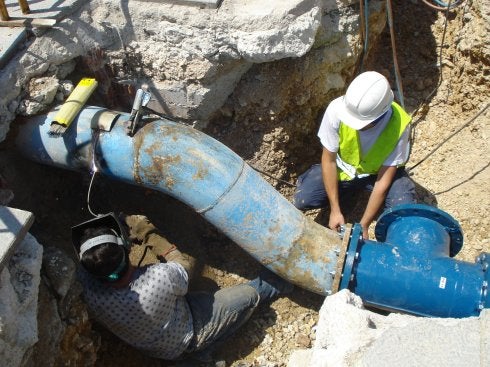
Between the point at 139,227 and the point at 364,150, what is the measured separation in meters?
1.62

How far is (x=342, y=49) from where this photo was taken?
3.51 metres

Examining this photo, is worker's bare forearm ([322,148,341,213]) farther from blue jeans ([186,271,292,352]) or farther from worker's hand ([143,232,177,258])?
worker's hand ([143,232,177,258])

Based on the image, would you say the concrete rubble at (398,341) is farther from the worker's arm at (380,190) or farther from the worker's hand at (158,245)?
the worker's hand at (158,245)

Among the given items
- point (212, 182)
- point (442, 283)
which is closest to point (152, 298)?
point (212, 182)

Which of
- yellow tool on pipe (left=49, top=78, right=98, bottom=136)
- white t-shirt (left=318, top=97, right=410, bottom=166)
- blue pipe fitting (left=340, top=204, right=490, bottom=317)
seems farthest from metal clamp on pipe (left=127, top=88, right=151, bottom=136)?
blue pipe fitting (left=340, top=204, right=490, bottom=317)

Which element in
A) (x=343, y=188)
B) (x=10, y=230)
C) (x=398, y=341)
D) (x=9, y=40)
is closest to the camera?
(x=398, y=341)

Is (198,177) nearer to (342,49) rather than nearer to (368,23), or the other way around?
(342,49)

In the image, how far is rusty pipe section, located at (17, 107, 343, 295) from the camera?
9.55 feet

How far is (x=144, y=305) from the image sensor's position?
2.87 meters

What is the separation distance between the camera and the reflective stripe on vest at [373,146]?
10.5ft

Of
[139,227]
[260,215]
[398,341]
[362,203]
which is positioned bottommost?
[362,203]

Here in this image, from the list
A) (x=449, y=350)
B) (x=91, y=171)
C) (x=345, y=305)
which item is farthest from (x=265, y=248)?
(x=449, y=350)

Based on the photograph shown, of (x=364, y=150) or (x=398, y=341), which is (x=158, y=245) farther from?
(x=398, y=341)

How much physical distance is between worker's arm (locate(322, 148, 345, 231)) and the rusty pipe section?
0.44 metres
